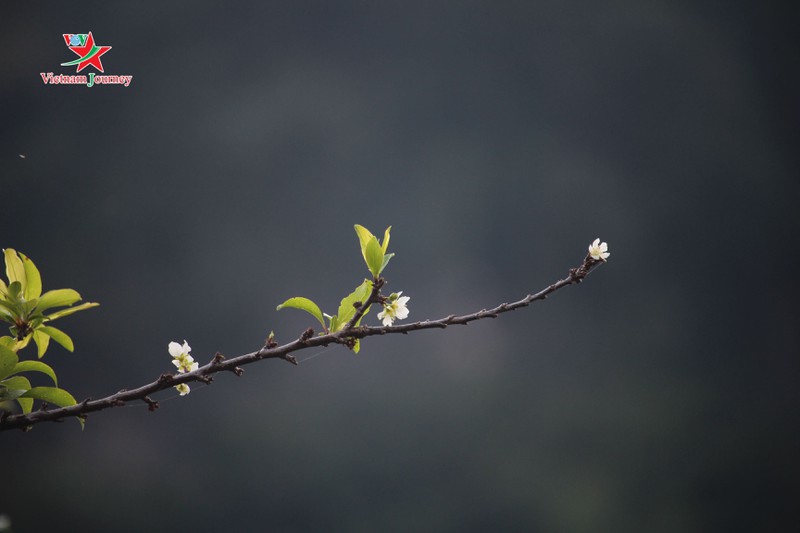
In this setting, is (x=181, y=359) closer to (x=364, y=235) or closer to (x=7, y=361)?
(x=7, y=361)

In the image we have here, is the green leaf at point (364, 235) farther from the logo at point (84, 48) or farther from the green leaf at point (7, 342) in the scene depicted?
the logo at point (84, 48)

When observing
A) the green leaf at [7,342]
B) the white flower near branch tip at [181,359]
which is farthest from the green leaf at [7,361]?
the white flower near branch tip at [181,359]

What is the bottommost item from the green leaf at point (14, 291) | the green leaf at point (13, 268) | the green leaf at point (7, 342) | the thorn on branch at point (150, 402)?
the thorn on branch at point (150, 402)

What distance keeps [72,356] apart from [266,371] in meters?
7.77

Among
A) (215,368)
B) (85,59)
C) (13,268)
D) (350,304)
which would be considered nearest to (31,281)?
(13,268)

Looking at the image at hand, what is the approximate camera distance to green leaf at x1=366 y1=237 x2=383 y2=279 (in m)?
1.11

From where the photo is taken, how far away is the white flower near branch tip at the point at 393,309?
1198mm

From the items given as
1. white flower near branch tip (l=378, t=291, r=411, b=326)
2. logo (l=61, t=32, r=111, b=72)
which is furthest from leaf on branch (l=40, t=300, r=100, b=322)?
logo (l=61, t=32, r=111, b=72)

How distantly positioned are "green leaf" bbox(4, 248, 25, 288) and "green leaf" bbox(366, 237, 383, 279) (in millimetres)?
613

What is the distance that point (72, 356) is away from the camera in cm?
2478

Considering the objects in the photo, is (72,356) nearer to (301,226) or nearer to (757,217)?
(301,226)

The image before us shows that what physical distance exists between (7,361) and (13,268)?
223 mm

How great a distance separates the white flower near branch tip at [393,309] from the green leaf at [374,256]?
0.28 ft

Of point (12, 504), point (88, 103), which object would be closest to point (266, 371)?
point (12, 504)
